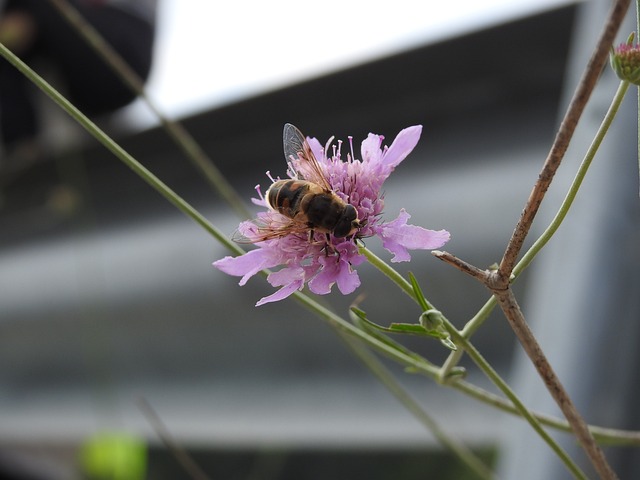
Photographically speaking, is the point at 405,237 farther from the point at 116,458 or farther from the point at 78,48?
the point at 78,48

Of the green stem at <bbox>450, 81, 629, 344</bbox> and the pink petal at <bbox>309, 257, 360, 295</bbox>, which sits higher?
the pink petal at <bbox>309, 257, 360, 295</bbox>

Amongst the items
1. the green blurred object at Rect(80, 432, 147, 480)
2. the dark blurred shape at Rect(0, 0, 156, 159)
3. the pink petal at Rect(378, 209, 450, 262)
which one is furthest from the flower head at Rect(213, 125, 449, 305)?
the dark blurred shape at Rect(0, 0, 156, 159)

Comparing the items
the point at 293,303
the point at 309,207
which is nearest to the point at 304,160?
Result: the point at 309,207

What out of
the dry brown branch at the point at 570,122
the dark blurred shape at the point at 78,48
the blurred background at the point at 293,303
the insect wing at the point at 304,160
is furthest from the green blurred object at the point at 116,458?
the dry brown branch at the point at 570,122

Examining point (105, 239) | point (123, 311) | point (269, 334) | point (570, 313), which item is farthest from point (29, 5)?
point (570, 313)

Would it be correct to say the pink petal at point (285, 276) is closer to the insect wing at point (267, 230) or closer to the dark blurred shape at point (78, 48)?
the insect wing at point (267, 230)

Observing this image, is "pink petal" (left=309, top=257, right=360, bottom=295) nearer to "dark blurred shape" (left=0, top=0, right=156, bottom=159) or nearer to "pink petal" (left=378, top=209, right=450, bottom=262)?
"pink petal" (left=378, top=209, right=450, bottom=262)
